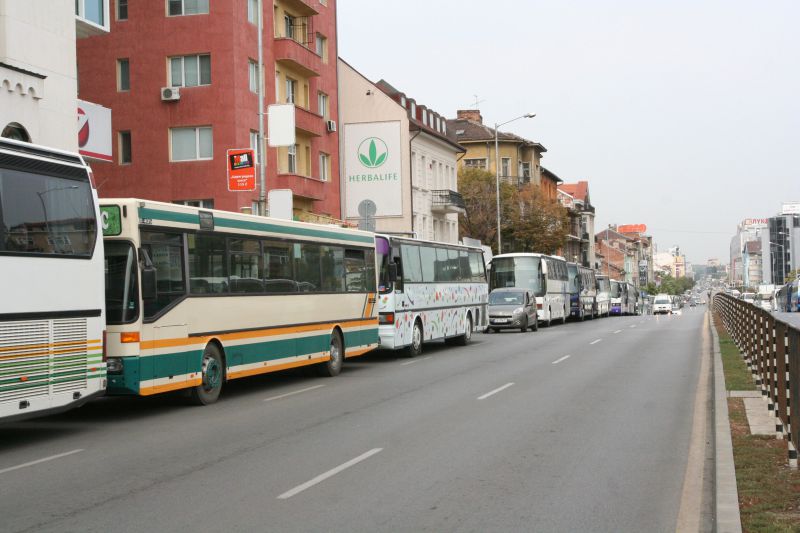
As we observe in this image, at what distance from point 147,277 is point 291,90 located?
2944 centimetres

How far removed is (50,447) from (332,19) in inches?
1508

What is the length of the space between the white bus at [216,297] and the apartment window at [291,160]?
768 inches

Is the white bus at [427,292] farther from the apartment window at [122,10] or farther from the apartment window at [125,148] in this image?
the apartment window at [122,10]

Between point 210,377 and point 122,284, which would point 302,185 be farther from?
point 122,284

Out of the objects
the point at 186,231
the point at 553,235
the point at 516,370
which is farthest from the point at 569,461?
the point at 553,235

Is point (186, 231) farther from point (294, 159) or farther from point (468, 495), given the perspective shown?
point (294, 159)

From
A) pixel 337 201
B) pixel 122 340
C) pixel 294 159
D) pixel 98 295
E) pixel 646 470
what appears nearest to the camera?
pixel 646 470

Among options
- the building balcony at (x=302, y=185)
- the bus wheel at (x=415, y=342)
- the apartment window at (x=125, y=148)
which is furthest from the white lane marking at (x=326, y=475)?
the apartment window at (x=125, y=148)

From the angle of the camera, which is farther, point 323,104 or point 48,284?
point 323,104

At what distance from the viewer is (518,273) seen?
47469mm

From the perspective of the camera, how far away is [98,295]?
1240 cm

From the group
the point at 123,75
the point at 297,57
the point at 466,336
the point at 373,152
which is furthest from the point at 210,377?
the point at 373,152

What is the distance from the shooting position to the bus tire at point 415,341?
84.8ft

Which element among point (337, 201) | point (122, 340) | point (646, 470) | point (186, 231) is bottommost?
point (646, 470)
